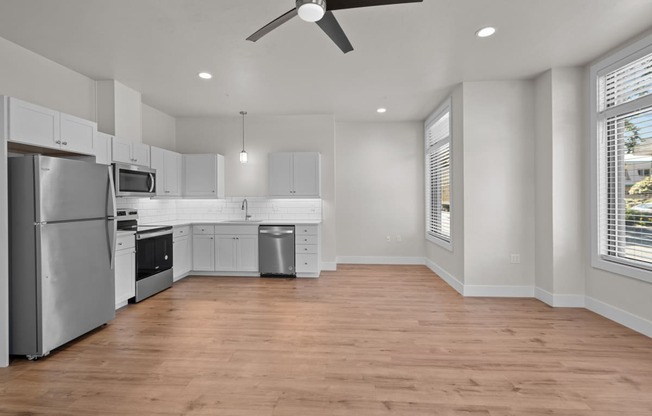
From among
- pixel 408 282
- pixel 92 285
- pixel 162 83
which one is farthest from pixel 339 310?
pixel 162 83

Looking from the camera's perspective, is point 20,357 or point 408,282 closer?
point 20,357

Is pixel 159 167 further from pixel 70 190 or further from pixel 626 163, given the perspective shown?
pixel 626 163

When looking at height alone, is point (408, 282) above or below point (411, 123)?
below

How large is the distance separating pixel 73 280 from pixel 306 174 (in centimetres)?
371

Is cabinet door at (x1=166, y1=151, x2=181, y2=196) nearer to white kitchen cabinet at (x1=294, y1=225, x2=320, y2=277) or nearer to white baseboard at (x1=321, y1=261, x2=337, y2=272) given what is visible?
white kitchen cabinet at (x1=294, y1=225, x2=320, y2=277)

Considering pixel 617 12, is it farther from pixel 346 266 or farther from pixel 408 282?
pixel 346 266

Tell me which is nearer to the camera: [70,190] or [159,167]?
[70,190]

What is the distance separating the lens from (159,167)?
5156 millimetres

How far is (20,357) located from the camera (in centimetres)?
276

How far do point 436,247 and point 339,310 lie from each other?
107 inches

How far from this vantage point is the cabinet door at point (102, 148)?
357 cm

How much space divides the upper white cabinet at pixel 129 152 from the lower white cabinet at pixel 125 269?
3.32 ft

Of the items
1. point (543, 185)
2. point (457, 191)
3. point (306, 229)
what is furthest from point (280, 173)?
point (543, 185)

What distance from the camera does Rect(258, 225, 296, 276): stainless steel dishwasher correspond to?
5559 millimetres
